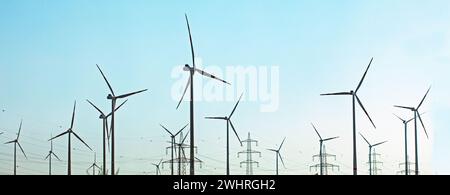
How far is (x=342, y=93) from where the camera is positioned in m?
58.9
